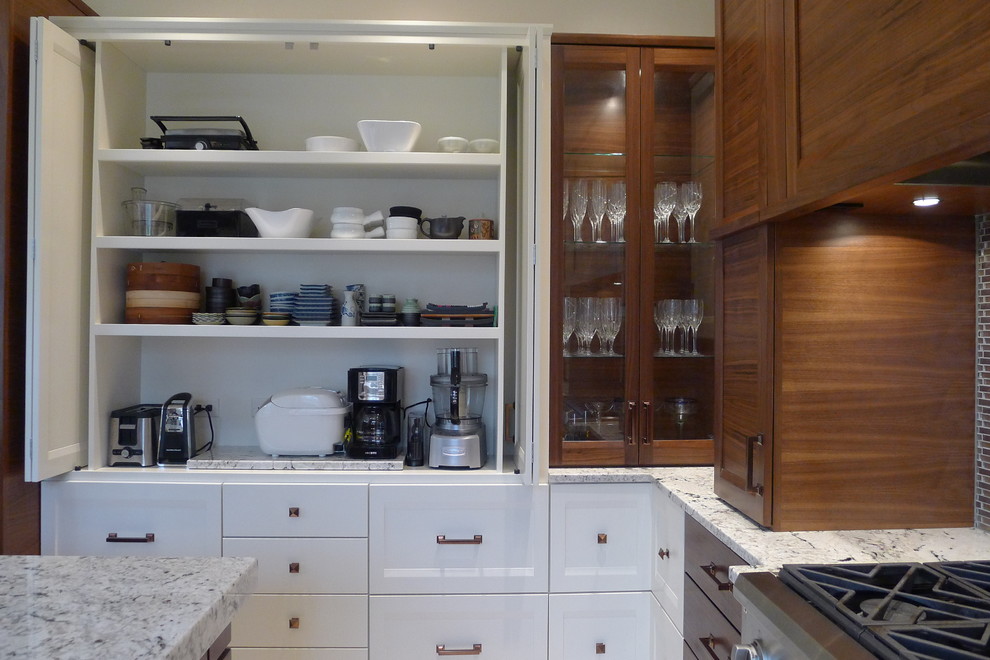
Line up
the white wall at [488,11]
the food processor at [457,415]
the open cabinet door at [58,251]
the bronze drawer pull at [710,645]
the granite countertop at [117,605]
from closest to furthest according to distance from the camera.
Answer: the granite countertop at [117,605]
the bronze drawer pull at [710,645]
the open cabinet door at [58,251]
the food processor at [457,415]
the white wall at [488,11]

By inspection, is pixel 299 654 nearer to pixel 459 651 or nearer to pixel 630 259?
pixel 459 651

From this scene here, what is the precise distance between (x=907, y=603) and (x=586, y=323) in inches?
53.7

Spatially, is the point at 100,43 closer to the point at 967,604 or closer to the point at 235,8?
the point at 235,8

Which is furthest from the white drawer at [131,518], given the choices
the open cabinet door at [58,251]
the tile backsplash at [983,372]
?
the tile backsplash at [983,372]

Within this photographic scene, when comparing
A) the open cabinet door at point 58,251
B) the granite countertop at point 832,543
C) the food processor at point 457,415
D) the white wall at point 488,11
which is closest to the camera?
the granite countertop at point 832,543

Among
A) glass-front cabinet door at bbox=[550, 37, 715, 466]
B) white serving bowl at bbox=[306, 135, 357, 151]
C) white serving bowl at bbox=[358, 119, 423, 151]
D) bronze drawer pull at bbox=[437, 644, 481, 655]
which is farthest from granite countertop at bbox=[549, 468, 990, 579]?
white serving bowl at bbox=[306, 135, 357, 151]

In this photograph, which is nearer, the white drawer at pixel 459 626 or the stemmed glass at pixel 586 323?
the white drawer at pixel 459 626

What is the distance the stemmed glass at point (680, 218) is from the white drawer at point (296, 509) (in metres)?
1.42

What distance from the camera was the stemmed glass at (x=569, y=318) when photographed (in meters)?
2.29

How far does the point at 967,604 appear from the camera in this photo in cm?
106

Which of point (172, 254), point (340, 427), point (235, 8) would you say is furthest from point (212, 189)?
point (340, 427)

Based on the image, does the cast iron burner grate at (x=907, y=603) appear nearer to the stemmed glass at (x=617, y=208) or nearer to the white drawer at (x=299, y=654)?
the stemmed glass at (x=617, y=208)

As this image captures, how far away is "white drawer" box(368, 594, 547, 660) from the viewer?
7.11 ft

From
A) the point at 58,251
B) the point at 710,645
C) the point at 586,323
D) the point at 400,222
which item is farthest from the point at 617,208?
the point at 58,251
